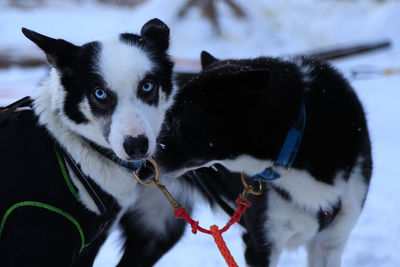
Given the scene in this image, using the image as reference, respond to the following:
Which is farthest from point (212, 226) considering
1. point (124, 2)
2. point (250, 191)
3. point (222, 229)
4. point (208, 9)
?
point (124, 2)

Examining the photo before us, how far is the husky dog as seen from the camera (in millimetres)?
1891

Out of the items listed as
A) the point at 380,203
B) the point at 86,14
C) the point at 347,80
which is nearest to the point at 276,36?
the point at 86,14

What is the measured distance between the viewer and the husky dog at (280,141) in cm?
189

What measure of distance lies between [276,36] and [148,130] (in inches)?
347

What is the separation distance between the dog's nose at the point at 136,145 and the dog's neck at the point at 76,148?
0.84ft

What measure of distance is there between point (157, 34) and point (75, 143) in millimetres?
553

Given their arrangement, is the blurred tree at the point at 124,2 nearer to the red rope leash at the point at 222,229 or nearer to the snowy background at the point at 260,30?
the snowy background at the point at 260,30

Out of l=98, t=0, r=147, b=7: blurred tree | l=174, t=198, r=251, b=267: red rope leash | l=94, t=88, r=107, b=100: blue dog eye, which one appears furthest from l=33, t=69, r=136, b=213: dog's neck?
l=98, t=0, r=147, b=7: blurred tree

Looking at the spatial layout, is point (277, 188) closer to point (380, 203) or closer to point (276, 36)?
point (380, 203)

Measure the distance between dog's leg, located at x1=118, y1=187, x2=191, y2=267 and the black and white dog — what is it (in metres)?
0.42

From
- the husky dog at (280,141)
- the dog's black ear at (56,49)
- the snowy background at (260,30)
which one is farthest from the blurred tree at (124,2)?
the dog's black ear at (56,49)

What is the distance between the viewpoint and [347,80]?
2.16 metres

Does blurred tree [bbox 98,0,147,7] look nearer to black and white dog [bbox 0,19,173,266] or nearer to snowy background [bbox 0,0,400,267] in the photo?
snowy background [bbox 0,0,400,267]

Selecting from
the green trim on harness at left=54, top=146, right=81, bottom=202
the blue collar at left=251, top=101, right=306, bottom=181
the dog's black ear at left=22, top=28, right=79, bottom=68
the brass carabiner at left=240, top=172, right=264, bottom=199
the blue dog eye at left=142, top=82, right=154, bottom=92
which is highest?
the dog's black ear at left=22, top=28, right=79, bottom=68
